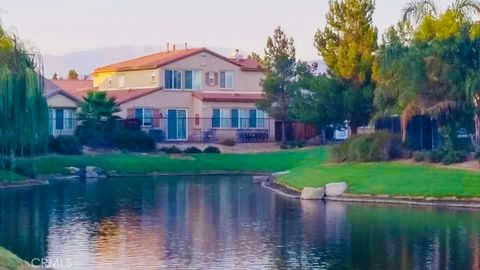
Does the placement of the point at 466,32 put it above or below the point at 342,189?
above

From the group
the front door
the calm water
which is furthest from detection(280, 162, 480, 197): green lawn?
the front door

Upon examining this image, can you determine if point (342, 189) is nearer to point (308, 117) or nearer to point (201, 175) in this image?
point (201, 175)

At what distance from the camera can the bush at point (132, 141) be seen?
246ft

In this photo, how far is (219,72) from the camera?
91688 millimetres

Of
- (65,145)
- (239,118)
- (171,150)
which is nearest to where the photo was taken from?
(65,145)

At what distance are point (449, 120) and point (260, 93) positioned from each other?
37402mm

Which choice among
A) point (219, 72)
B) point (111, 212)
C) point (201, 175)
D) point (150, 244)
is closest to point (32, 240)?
point (150, 244)

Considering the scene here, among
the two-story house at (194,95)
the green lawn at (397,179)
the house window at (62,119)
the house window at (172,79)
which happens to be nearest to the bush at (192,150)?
the two-story house at (194,95)

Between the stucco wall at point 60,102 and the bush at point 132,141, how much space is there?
698 cm

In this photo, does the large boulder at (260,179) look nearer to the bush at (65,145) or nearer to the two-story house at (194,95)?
the bush at (65,145)

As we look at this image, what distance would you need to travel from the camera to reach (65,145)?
7062cm

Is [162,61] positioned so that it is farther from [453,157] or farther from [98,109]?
[453,157]

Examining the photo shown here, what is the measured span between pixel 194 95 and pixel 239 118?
12.8 feet

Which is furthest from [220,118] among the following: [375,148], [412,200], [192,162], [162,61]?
[412,200]
